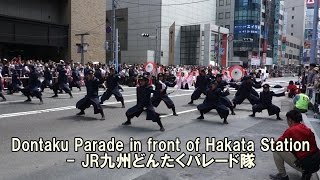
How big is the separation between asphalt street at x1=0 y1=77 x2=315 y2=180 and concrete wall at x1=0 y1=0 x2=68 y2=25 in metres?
18.5

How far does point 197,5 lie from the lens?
6888 cm

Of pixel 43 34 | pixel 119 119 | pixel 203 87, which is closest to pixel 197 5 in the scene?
pixel 43 34

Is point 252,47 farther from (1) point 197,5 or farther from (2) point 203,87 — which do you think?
(2) point 203,87

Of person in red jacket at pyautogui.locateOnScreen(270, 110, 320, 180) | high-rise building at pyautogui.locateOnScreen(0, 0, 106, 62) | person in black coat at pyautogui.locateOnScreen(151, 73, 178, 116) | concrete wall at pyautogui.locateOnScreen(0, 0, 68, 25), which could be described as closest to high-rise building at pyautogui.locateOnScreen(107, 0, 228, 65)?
high-rise building at pyautogui.locateOnScreen(0, 0, 106, 62)

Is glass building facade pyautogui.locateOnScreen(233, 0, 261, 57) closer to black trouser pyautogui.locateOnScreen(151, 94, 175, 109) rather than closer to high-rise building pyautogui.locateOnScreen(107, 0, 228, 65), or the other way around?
high-rise building pyautogui.locateOnScreen(107, 0, 228, 65)

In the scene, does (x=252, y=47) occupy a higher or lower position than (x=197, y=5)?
lower

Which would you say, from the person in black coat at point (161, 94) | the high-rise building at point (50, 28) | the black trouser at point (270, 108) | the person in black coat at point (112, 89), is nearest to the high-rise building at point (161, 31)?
the high-rise building at point (50, 28)

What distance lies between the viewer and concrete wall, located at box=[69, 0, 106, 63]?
35219mm

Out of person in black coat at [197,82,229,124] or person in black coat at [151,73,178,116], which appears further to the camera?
person in black coat at [151,73,178,116]

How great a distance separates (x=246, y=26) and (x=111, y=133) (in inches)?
2781

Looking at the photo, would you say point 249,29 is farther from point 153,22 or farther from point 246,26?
point 153,22

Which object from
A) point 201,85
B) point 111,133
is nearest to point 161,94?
point 111,133

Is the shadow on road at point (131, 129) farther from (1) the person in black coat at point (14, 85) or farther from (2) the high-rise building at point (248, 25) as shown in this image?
(2) the high-rise building at point (248, 25)

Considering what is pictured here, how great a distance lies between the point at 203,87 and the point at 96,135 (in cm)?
777
